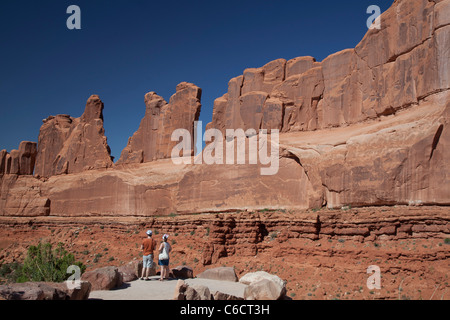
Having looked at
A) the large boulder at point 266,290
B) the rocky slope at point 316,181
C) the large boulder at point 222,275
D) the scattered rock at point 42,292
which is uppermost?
the rocky slope at point 316,181

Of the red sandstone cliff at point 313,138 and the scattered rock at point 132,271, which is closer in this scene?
the scattered rock at point 132,271

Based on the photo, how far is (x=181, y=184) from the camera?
25.9 meters

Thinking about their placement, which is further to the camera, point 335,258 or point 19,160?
point 19,160

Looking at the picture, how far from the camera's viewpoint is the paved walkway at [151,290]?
911cm

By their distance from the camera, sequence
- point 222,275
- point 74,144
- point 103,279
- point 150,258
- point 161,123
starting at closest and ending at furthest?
1. point 103,279
2. point 150,258
3. point 222,275
4. point 161,123
5. point 74,144

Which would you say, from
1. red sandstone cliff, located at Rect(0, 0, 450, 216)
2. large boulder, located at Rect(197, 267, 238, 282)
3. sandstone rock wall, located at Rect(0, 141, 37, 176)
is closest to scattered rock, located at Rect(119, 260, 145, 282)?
large boulder, located at Rect(197, 267, 238, 282)

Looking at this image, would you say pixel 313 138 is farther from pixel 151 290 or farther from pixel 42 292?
pixel 42 292

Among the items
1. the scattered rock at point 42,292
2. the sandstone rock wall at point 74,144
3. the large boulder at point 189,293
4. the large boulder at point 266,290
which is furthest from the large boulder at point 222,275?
Result: the sandstone rock wall at point 74,144

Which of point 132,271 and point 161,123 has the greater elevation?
point 161,123

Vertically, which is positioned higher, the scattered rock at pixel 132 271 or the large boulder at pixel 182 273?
the scattered rock at pixel 132 271

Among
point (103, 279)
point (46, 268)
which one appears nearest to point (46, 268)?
point (46, 268)

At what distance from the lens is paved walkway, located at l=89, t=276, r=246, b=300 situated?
9109 millimetres

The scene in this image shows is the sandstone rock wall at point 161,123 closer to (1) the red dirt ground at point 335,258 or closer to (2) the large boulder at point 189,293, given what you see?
(1) the red dirt ground at point 335,258

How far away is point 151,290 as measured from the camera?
32.8 ft
